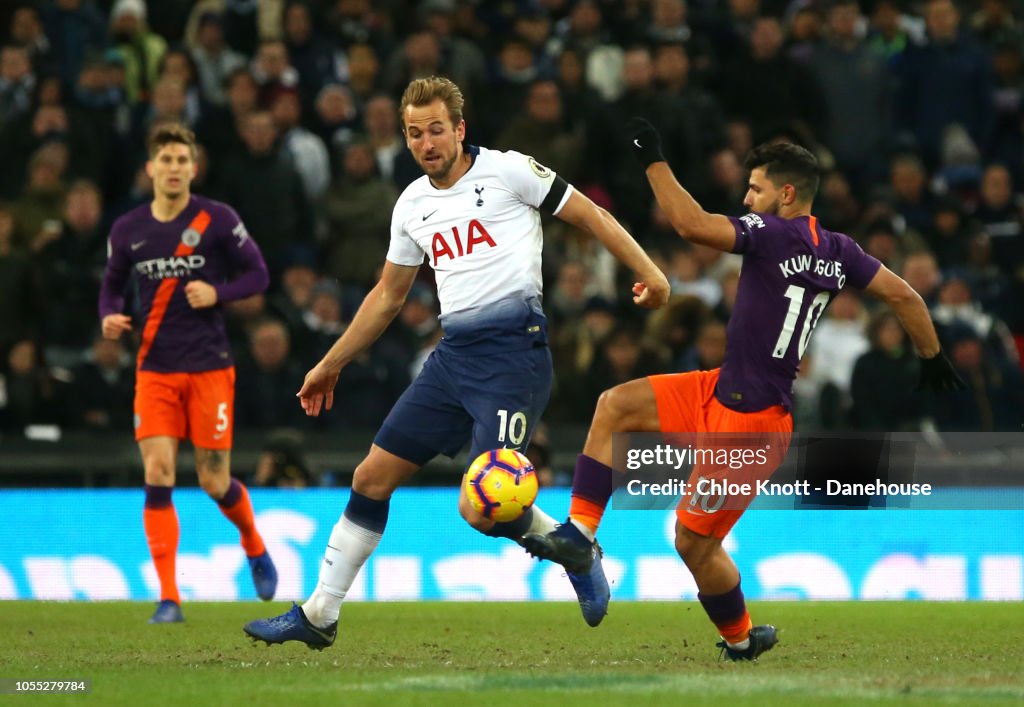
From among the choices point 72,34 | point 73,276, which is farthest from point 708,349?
point 72,34

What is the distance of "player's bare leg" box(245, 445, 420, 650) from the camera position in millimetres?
8125

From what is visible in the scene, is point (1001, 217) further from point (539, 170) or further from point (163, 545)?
point (539, 170)

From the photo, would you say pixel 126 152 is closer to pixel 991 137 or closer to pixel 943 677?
pixel 991 137

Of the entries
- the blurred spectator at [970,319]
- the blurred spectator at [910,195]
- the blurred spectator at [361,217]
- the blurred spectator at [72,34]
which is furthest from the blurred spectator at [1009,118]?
the blurred spectator at [72,34]

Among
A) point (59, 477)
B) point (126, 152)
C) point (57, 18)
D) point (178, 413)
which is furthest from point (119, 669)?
point (57, 18)

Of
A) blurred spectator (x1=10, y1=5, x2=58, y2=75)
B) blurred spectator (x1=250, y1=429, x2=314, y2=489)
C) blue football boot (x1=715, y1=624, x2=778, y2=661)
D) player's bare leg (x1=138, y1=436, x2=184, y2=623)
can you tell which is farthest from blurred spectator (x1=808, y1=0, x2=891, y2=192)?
blue football boot (x1=715, y1=624, x2=778, y2=661)

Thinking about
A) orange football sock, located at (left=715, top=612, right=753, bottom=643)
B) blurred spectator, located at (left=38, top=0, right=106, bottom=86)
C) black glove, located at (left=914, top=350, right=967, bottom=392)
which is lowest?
orange football sock, located at (left=715, top=612, right=753, bottom=643)

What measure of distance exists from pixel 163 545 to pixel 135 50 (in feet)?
26.0

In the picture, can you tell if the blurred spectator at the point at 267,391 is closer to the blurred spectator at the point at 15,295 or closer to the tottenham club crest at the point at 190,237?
the blurred spectator at the point at 15,295

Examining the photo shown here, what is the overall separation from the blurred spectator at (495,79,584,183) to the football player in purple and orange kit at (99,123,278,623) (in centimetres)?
566

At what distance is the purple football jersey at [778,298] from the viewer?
8.01 meters

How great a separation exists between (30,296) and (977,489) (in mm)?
7782

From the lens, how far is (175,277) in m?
10.7

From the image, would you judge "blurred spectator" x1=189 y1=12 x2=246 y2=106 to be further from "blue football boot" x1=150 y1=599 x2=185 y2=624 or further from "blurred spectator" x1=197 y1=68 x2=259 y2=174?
"blue football boot" x1=150 y1=599 x2=185 y2=624
